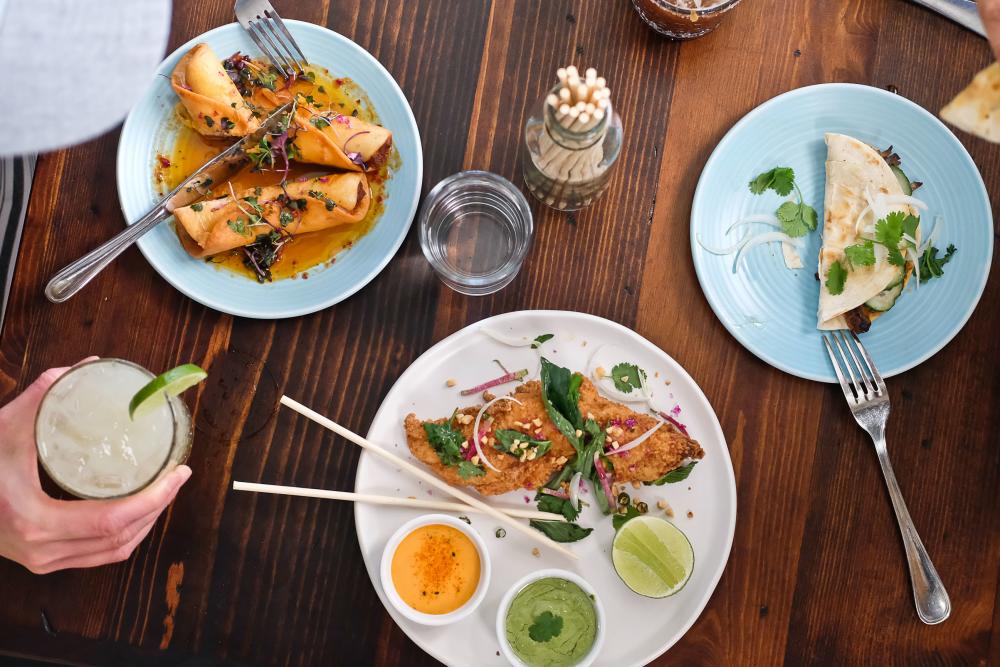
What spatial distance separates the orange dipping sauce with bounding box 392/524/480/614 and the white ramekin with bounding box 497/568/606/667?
0.35 ft

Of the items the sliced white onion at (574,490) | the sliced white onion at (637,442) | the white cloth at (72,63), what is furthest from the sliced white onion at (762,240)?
the white cloth at (72,63)

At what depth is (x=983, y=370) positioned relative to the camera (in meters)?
2.27

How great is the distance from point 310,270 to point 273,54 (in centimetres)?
68

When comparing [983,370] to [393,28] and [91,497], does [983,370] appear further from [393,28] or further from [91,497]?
[91,497]

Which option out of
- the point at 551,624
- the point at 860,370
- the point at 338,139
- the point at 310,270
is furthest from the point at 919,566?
the point at 338,139

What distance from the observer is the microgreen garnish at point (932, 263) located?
2.18m

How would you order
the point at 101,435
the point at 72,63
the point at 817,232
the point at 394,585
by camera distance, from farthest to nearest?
the point at 72,63
the point at 817,232
the point at 394,585
the point at 101,435

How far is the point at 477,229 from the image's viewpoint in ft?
7.44

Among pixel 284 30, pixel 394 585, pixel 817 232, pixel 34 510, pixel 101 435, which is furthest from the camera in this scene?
pixel 817 232

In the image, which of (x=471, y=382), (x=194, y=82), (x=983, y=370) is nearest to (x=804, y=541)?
(x=983, y=370)

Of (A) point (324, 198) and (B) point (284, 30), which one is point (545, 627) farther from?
(B) point (284, 30)

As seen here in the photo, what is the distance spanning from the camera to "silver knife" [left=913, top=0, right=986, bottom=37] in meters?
2.26

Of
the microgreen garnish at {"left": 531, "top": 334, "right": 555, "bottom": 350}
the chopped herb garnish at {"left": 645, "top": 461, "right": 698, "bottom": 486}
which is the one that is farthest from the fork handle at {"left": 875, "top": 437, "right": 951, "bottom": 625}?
the microgreen garnish at {"left": 531, "top": 334, "right": 555, "bottom": 350}

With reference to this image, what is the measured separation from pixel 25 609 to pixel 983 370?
10.2 feet
